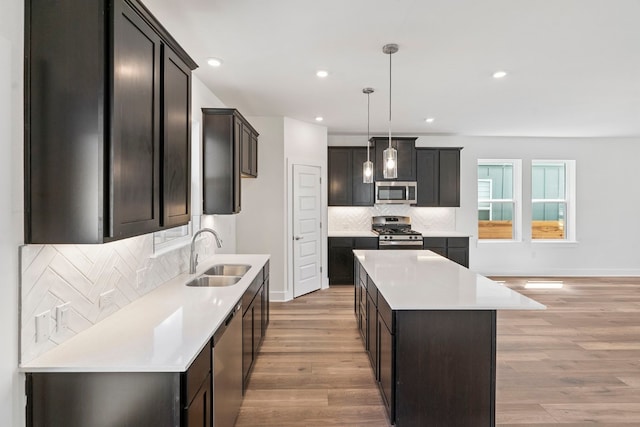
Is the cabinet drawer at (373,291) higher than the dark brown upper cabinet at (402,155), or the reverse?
the dark brown upper cabinet at (402,155)

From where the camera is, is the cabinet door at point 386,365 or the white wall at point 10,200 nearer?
the white wall at point 10,200

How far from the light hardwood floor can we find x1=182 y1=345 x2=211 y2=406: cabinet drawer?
0.93m

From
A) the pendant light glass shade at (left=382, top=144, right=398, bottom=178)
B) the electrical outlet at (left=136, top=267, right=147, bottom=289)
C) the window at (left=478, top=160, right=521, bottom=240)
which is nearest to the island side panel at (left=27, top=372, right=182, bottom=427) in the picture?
the electrical outlet at (left=136, top=267, right=147, bottom=289)

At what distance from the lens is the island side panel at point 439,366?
6.91ft

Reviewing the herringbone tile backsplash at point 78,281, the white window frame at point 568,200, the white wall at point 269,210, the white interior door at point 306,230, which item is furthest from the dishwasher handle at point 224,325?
the white window frame at point 568,200

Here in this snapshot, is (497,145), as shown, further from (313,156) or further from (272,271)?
(272,271)

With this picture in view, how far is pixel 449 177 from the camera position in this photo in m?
6.41

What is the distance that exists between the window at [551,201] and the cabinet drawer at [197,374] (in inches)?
278

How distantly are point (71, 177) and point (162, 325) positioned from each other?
2.82 ft

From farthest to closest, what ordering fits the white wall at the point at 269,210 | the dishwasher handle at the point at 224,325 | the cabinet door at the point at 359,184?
1. the cabinet door at the point at 359,184
2. the white wall at the point at 269,210
3. the dishwasher handle at the point at 224,325

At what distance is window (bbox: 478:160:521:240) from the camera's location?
6867mm

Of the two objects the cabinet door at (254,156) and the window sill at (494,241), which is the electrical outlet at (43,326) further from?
the window sill at (494,241)

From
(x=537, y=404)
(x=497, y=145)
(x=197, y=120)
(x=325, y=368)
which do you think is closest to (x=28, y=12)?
(x=197, y=120)

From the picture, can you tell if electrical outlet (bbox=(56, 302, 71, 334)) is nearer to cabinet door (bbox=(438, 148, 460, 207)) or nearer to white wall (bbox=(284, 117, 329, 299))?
white wall (bbox=(284, 117, 329, 299))
